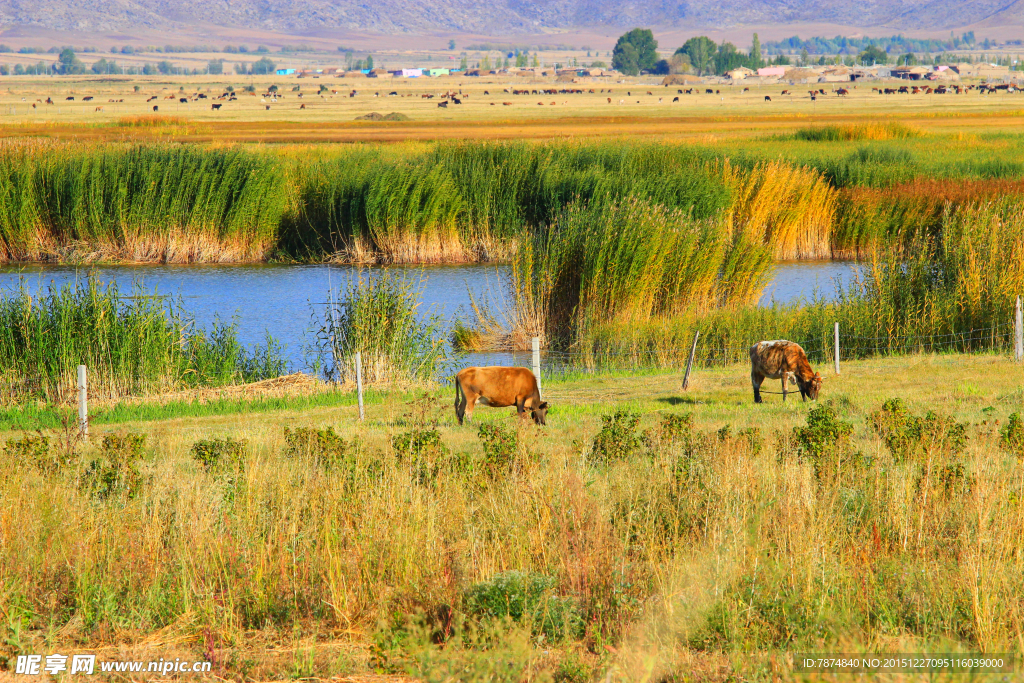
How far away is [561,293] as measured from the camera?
2267cm

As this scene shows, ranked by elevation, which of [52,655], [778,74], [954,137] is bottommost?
[52,655]

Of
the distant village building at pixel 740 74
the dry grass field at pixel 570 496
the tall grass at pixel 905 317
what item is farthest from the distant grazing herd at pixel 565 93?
the dry grass field at pixel 570 496

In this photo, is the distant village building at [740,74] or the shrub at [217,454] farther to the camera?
the distant village building at [740,74]

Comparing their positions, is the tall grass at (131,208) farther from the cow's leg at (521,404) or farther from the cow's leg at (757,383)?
the cow's leg at (521,404)

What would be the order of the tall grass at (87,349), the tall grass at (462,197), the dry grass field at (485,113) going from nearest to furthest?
the tall grass at (87,349) → the tall grass at (462,197) → the dry grass field at (485,113)

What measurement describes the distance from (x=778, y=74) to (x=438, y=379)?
18937cm

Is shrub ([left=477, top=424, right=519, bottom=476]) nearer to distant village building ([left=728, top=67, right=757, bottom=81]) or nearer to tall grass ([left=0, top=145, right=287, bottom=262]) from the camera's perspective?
tall grass ([left=0, top=145, right=287, bottom=262])

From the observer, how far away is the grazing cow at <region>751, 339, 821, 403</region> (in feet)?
45.3

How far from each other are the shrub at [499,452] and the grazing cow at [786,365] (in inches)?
223

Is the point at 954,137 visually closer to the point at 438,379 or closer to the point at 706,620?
the point at 438,379

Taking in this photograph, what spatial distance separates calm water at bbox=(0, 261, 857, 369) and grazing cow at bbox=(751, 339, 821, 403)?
821 centimetres

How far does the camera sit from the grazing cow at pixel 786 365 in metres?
13.8

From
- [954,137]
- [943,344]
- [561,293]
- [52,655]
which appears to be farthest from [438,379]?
[954,137]

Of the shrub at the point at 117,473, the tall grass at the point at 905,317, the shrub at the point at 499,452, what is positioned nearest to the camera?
the shrub at the point at 117,473
